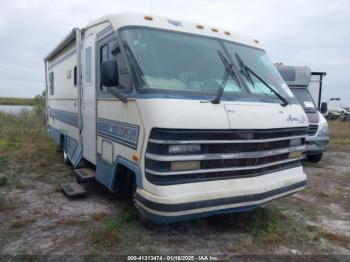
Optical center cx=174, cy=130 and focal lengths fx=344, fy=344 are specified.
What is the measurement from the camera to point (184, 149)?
3.42 meters

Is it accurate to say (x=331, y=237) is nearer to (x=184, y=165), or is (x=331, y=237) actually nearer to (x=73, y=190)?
(x=184, y=165)

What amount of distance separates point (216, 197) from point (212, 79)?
4.58ft

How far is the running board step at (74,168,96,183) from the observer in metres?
5.26

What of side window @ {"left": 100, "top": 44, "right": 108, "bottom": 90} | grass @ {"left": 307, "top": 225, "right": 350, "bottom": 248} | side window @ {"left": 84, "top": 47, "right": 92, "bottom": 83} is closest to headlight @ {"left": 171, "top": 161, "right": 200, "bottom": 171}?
grass @ {"left": 307, "top": 225, "right": 350, "bottom": 248}

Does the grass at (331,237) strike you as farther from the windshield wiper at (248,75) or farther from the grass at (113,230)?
the grass at (113,230)

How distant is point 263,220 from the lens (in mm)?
4418

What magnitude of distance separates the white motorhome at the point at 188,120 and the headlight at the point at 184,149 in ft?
0.04

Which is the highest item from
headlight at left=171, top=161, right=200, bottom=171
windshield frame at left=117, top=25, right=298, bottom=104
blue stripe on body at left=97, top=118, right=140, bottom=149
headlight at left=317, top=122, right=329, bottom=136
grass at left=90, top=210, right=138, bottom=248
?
windshield frame at left=117, top=25, right=298, bottom=104

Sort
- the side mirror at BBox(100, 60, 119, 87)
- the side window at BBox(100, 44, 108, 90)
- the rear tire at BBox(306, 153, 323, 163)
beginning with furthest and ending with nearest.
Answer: the rear tire at BBox(306, 153, 323, 163) → the side window at BBox(100, 44, 108, 90) → the side mirror at BBox(100, 60, 119, 87)

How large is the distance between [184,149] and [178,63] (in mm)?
1123

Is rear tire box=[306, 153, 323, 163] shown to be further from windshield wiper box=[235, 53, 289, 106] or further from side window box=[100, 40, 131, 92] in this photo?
side window box=[100, 40, 131, 92]

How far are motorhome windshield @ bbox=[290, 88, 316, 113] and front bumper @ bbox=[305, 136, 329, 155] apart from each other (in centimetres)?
80

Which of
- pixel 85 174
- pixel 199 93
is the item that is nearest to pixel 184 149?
pixel 199 93

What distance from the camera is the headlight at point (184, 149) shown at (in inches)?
132
